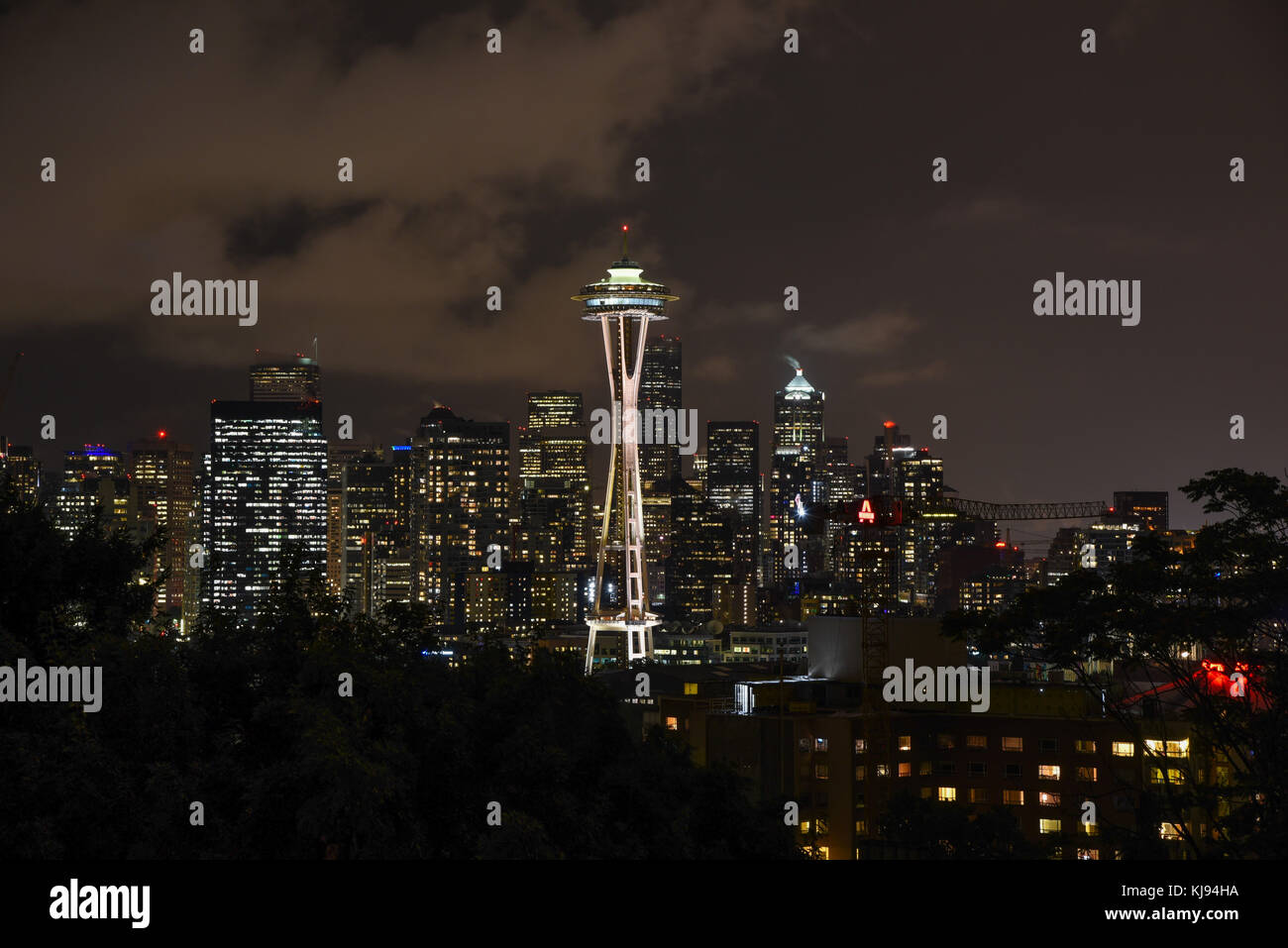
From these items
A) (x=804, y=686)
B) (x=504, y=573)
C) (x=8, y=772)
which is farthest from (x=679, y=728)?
(x=504, y=573)

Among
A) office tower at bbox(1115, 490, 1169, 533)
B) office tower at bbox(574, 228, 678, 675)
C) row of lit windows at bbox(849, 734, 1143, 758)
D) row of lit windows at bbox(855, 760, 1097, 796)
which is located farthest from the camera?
office tower at bbox(1115, 490, 1169, 533)

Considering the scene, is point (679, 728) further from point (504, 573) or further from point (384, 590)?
point (384, 590)

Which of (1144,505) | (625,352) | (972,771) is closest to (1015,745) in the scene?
(972,771)

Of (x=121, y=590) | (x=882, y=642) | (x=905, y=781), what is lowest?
(x=905, y=781)

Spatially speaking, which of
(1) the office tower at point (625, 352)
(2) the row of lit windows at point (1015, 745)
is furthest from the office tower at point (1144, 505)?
(2) the row of lit windows at point (1015, 745)

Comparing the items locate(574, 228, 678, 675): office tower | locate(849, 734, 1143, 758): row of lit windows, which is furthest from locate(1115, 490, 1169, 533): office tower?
locate(849, 734, 1143, 758): row of lit windows

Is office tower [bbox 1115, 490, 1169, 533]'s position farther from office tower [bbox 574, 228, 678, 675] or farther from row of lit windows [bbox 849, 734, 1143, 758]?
row of lit windows [bbox 849, 734, 1143, 758]

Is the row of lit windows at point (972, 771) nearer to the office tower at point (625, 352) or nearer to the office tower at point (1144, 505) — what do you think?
the office tower at point (625, 352)
